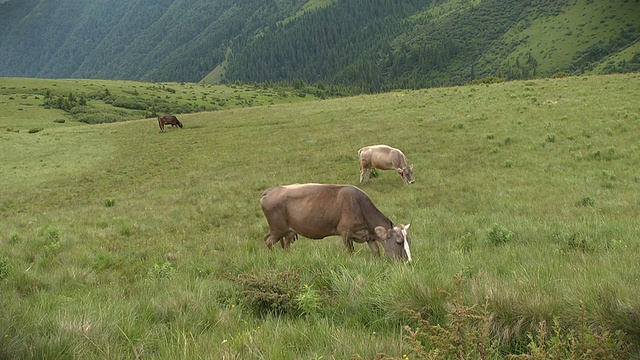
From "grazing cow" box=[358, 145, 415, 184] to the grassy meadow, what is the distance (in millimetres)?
750

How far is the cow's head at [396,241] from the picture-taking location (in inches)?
281

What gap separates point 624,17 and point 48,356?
10423 inches

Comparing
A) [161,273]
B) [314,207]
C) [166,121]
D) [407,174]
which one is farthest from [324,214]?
[166,121]

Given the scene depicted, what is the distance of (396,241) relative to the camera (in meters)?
7.33

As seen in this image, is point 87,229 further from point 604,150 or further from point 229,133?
point 229,133

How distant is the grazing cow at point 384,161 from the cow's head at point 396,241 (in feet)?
35.3

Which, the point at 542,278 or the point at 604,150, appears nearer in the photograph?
the point at 542,278

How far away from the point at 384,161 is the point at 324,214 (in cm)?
1094

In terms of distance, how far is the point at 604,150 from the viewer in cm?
1833

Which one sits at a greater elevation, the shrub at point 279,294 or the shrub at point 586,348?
the shrub at point 586,348

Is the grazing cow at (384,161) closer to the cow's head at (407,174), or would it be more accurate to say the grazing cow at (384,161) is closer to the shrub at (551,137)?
the cow's head at (407,174)

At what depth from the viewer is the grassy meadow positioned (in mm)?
3594

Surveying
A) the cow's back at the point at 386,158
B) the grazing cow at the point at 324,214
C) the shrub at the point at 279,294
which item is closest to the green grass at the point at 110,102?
the cow's back at the point at 386,158

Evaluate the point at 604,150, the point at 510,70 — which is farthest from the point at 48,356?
the point at 510,70
